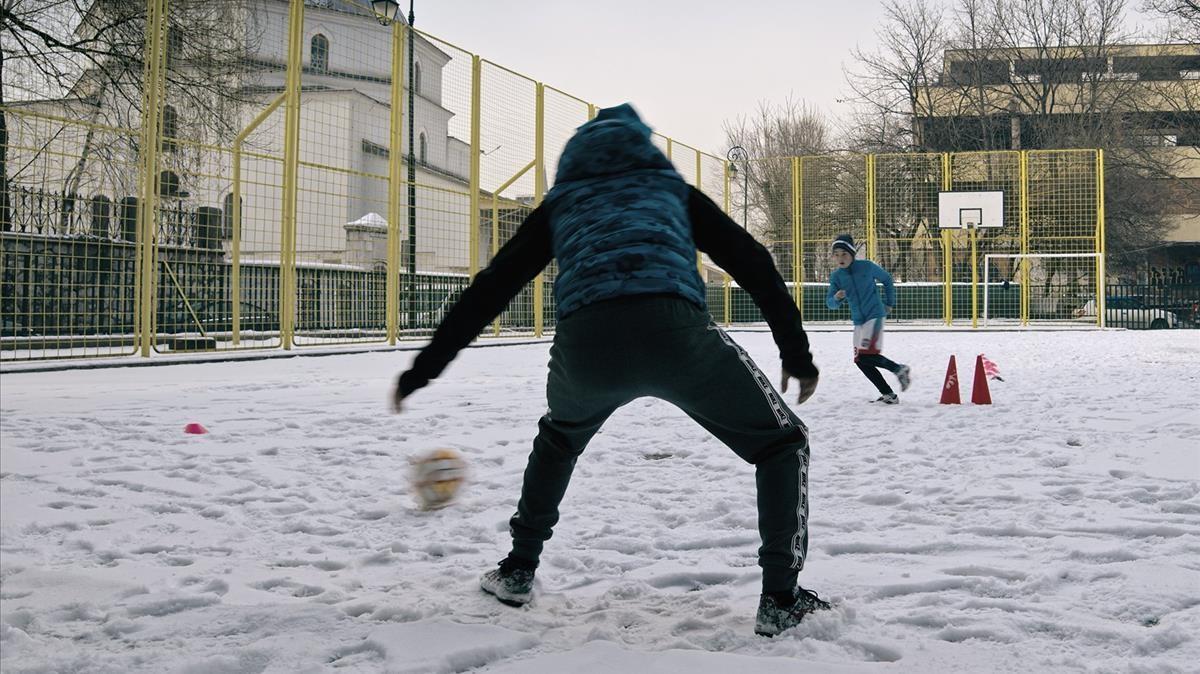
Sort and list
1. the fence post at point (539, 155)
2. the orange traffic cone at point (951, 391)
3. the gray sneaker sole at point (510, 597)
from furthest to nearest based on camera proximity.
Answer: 1. the fence post at point (539, 155)
2. the orange traffic cone at point (951, 391)
3. the gray sneaker sole at point (510, 597)

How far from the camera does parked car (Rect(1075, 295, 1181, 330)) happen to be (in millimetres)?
25047

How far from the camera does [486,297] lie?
8.71ft

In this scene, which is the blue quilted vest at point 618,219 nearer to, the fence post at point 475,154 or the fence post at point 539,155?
the fence post at point 475,154

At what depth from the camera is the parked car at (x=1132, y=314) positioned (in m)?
25.0

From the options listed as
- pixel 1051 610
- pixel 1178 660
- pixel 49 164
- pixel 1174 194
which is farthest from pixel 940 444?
pixel 1174 194

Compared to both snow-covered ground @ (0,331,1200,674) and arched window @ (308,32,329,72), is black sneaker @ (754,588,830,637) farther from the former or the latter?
arched window @ (308,32,329,72)

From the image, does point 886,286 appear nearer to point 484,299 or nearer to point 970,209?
point 484,299

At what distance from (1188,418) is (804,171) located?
19.9m

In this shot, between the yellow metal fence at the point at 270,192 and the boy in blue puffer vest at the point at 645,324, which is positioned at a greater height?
the yellow metal fence at the point at 270,192

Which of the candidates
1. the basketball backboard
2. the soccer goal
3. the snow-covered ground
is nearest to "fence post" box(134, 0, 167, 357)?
the snow-covered ground

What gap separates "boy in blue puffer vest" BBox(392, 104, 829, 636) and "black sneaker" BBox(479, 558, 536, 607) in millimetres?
259

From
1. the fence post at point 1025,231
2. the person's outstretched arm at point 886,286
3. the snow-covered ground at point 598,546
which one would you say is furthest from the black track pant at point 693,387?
the fence post at point 1025,231

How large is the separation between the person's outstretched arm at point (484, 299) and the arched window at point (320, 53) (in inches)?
454

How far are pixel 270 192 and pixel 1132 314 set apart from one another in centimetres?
2467
